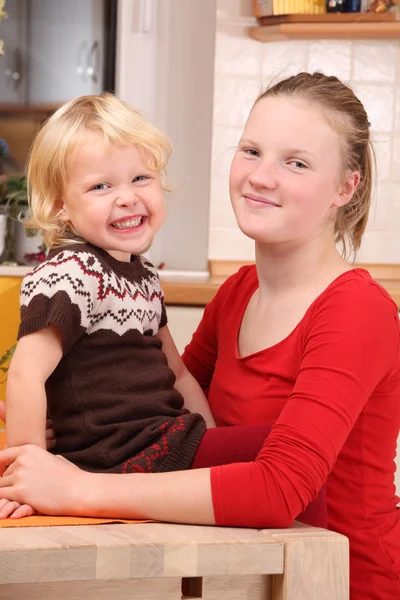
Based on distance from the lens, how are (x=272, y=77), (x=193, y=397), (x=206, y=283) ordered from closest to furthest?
(x=193, y=397)
(x=206, y=283)
(x=272, y=77)

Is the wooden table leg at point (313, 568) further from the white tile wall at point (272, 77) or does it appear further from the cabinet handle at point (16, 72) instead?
the cabinet handle at point (16, 72)

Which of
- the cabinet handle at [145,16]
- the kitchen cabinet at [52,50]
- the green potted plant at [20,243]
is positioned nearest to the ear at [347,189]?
the green potted plant at [20,243]

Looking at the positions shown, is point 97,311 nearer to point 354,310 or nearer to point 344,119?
point 354,310

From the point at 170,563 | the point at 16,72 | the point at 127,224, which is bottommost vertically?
the point at 170,563

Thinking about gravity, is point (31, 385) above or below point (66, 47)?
below

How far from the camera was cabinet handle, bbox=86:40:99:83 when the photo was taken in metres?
3.46

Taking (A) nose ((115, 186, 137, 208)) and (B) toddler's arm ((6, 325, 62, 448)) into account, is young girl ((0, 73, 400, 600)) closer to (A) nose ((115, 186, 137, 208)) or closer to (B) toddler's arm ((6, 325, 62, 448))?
(B) toddler's arm ((6, 325, 62, 448))

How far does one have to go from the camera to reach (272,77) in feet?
9.94

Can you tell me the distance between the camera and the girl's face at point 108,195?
1285mm

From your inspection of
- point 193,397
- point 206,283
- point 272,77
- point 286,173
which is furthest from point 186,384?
point 272,77

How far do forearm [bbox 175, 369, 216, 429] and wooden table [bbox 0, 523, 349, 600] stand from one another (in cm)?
40

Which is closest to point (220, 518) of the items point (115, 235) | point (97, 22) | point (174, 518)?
point (174, 518)

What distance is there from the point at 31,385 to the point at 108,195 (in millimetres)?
297

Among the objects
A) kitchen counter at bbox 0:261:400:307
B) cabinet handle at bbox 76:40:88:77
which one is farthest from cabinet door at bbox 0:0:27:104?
kitchen counter at bbox 0:261:400:307
